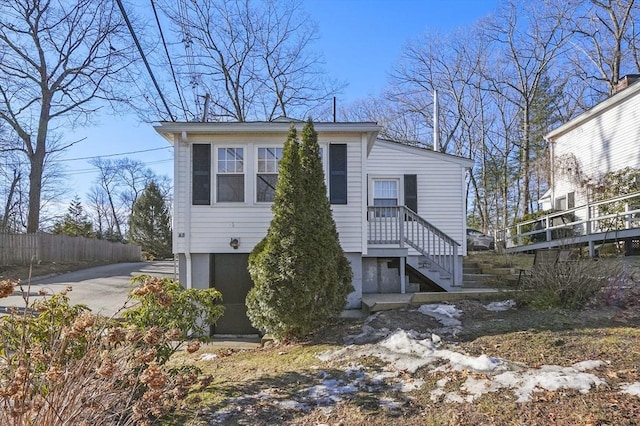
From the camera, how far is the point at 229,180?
781cm

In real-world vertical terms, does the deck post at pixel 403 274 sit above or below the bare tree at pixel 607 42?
below

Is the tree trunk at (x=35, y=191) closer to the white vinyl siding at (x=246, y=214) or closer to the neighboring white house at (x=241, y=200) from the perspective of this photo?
the neighboring white house at (x=241, y=200)

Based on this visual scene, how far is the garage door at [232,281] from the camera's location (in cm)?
782

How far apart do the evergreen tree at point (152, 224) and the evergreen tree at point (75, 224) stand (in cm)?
325

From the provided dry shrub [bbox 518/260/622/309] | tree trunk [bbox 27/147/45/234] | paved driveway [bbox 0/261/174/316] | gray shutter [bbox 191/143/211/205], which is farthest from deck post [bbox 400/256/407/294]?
tree trunk [bbox 27/147/45/234]

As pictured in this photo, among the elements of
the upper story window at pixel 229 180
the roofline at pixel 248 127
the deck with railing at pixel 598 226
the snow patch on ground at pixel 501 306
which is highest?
the roofline at pixel 248 127

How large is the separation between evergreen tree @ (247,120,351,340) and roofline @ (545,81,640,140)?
1186 centimetres

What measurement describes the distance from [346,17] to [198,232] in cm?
705

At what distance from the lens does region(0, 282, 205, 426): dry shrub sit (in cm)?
234

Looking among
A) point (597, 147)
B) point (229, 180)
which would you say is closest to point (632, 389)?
point (229, 180)

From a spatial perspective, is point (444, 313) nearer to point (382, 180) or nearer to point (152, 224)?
point (382, 180)

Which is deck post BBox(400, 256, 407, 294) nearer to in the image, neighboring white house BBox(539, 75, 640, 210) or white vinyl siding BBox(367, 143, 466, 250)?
white vinyl siding BBox(367, 143, 466, 250)

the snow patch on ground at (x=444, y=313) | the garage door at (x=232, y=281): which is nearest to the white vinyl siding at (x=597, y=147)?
the snow patch on ground at (x=444, y=313)

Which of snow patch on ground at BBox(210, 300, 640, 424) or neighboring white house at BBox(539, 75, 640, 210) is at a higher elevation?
neighboring white house at BBox(539, 75, 640, 210)
